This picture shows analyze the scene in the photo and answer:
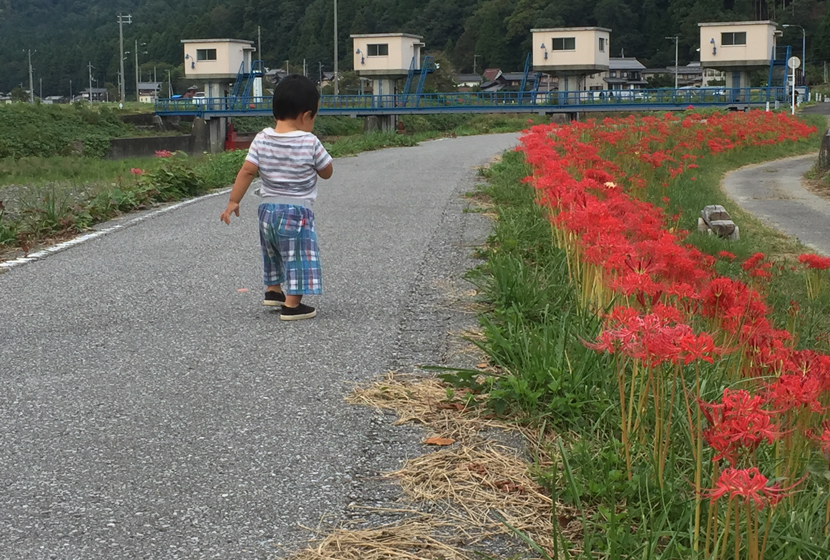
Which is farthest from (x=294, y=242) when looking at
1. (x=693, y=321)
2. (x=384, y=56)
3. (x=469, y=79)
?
(x=469, y=79)

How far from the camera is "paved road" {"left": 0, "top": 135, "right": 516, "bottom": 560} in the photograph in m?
2.90

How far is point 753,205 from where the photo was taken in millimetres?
13078

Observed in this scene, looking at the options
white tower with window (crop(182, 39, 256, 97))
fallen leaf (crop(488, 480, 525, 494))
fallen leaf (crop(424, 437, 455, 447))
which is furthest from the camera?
white tower with window (crop(182, 39, 256, 97))

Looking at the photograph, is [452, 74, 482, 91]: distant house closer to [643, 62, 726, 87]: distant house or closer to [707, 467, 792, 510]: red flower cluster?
[643, 62, 726, 87]: distant house

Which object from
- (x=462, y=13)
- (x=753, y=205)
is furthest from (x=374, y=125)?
(x=462, y=13)

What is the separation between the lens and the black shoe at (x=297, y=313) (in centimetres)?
562

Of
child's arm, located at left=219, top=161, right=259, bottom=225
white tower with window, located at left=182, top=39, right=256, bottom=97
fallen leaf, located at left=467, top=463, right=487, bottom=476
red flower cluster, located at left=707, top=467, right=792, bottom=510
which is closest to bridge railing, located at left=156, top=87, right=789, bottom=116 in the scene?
white tower with window, located at left=182, top=39, right=256, bottom=97

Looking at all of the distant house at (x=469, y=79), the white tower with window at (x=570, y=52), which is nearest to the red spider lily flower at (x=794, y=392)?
the white tower with window at (x=570, y=52)

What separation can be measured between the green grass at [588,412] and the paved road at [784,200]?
353 cm

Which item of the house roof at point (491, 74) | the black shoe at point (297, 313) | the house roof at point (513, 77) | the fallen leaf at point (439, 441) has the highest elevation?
the house roof at point (491, 74)

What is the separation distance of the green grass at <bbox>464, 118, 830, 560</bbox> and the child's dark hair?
1.34 m

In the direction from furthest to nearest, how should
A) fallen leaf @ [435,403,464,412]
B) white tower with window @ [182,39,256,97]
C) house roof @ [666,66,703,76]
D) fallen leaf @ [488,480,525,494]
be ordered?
house roof @ [666,66,703,76] < white tower with window @ [182,39,256,97] < fallen leaf @ [435,403,464,412] < fallen leaf @ [488,480,525,494]

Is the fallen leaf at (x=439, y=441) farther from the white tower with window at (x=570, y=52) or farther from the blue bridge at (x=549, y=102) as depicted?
the white tower with window at (x=570, y=52)

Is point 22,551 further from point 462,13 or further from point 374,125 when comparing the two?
point 462,13
